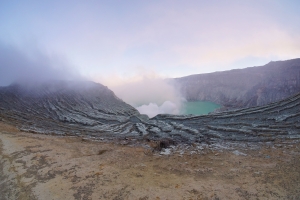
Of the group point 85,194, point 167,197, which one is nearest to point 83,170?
point 85,194

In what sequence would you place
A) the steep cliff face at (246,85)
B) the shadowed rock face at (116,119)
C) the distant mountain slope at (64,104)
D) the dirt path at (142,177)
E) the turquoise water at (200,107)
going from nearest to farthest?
the dirt path at (142,177) < the shadowed rock face at (116,119) < the distant mountain slope at (64,104) < the steep cliff face at (246,85) < the turquoise water at (200,107)

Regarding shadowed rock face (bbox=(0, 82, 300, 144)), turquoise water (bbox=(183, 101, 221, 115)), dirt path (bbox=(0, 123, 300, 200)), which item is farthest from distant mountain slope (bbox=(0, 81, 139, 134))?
turquoise water (bbox=(183, 101, 221, 115))

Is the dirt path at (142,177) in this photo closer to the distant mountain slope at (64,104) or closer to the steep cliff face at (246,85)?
the distant mountain slope at (64,104)

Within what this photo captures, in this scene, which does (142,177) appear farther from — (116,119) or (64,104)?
(64,104)

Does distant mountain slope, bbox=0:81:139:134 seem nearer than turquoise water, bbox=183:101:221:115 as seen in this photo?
Yes

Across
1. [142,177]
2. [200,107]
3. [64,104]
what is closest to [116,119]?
[64,104]

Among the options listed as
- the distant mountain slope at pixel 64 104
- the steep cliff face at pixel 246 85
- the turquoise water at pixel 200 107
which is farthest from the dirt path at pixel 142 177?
the turquoise water at pixel 200 107

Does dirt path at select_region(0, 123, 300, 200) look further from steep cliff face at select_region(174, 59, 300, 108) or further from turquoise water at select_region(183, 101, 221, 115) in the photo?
turquoise water at select_region(183, 101, 221, 115)
